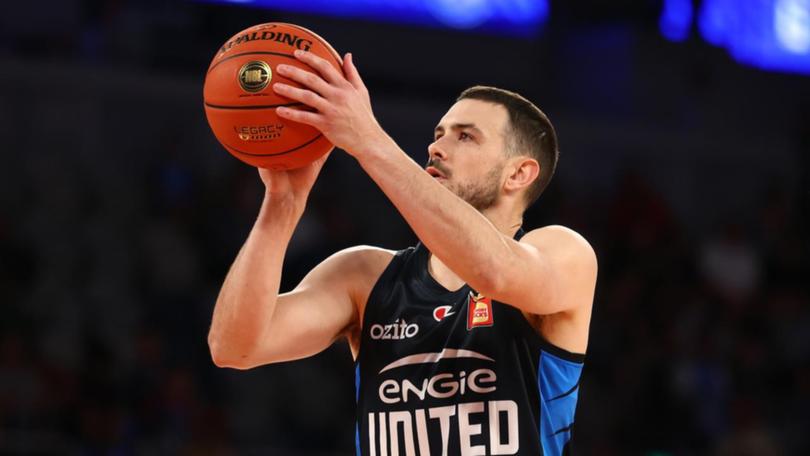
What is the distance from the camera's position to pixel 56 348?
29.6ft

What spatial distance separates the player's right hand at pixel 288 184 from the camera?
3947 millimetres

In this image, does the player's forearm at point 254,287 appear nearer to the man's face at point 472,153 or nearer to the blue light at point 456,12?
the man's face at point 472,153

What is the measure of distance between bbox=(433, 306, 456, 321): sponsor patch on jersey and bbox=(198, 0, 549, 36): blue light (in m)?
5.82

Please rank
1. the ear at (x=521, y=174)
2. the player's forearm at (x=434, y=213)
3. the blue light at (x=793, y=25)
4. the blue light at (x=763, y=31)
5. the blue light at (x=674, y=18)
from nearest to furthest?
the player's forearm at (x=434, y=213) → the ear at (x=521, y=174) → the blue light at (x=674, y=18) → the blue light at (x=763, y=31) → the blue light at (x=793, y=25)

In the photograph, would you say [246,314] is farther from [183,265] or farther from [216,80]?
[183,265]

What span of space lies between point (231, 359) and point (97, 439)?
176 inches

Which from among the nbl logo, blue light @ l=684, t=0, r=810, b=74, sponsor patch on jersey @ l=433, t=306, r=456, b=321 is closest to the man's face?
sponsor patch on jersey @ l=433, t=306, r=456, b=321

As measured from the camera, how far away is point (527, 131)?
14.0ft

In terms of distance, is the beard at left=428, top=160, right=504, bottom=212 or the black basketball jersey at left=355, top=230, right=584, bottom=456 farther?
the beard at left=428, top=160, right=504, bottom=212

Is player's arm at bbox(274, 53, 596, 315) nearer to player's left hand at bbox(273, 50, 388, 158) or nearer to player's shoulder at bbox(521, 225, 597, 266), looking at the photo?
player's left hand at bbox(273, 50, 388, 158)

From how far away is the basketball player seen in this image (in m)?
3.82

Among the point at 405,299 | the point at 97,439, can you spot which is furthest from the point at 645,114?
the point at 405,299

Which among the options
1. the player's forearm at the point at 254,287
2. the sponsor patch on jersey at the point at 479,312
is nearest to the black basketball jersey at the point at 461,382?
the sponsor patch on jersey at the point at 479,312

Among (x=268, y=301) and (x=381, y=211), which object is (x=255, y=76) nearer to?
(x=268, y=301)
